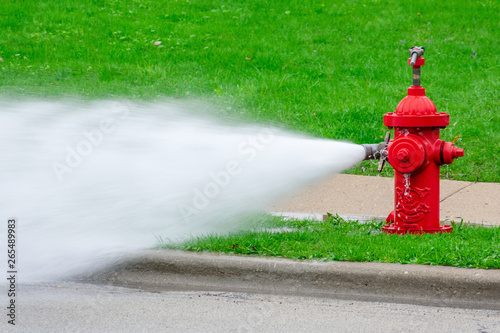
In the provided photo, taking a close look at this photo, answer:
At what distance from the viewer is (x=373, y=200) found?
5648 millimetres

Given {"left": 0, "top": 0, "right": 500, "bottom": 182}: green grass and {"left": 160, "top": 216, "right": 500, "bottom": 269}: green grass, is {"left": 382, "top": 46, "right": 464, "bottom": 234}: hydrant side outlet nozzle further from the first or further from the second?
{"left": 0, "top": 0, "right": 500, "bottom": 182}: green grass

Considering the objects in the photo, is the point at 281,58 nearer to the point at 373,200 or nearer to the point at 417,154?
the point at 373,200

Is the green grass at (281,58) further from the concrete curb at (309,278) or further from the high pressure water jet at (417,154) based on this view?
the concrete curb at (309,278)

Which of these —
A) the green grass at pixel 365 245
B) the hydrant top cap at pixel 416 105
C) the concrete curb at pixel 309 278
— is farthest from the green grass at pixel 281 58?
the concrete curb at pixel 309 278

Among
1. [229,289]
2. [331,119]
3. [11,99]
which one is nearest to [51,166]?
[229,289]

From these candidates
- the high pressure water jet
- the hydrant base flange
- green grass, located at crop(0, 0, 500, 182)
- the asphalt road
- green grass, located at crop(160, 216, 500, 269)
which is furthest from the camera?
green grass, located at crop(0, 0, 500, 182)

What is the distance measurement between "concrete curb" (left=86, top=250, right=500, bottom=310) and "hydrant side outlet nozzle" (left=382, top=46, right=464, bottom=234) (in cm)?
60

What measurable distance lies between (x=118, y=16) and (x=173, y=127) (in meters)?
4.89

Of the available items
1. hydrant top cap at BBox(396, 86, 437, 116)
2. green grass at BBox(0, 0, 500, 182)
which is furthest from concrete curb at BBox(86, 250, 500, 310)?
green grass at BBox(0, 0, 500, 182)

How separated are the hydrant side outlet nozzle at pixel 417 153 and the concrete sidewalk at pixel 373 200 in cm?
79

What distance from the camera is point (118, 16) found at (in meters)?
9.76

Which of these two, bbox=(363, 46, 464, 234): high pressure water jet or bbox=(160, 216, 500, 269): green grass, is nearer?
bbox=(160, 216, 500, 269): green grass

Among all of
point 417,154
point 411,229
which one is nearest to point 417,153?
point 417,154

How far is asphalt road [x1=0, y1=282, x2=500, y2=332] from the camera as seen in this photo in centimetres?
341
